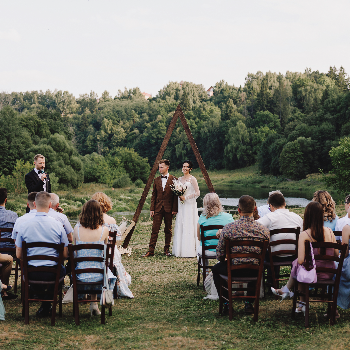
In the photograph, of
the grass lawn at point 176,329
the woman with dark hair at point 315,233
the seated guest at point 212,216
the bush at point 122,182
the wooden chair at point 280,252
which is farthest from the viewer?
the bush at point 122,182

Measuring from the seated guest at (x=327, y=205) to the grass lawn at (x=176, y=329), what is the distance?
3.79 ft

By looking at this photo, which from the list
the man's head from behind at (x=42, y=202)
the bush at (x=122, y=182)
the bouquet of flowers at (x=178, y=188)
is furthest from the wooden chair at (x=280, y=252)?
the bush at (x=122, y=182)

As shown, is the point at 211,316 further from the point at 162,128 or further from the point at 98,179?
the point at 162,128

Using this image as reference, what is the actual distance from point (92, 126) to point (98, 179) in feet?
146

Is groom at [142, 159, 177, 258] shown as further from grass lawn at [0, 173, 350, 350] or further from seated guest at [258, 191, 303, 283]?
seated guest at [258, 191, 303, 283]

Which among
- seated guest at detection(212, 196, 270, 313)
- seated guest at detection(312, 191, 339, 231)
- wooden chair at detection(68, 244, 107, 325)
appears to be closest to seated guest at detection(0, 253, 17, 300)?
wooden chair at detection(68, 244, 107, 325)

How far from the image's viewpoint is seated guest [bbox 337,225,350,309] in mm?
5219

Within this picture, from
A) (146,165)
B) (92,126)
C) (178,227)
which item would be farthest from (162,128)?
(178,227)

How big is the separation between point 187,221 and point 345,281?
17.7 ft

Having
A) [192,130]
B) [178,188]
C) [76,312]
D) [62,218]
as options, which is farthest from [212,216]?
[192,130]

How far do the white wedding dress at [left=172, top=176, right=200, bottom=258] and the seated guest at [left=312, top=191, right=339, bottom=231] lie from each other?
4560mm

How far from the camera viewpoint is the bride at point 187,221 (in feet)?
33.8

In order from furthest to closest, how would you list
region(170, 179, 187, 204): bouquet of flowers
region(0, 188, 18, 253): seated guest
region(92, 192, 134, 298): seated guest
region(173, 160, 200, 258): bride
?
1. region(173, 160, 200, 258): bride
2. region(170, 179, 187, 204): bouquet of flowers
3. region(0, 188, 18, 253): seated guest
4. region(92, 192, 134, 298): seated guest

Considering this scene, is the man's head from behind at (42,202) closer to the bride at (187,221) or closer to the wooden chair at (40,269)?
the wooden chair at (40,269)
